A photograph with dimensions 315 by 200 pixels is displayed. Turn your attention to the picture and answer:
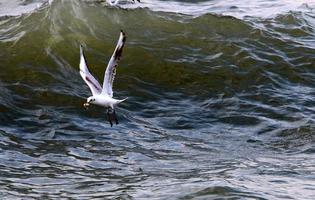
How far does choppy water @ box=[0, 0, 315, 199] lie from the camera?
6.68m

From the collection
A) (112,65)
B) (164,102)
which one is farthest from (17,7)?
(112,65)

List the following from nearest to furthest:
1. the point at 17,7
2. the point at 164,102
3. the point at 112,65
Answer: the point at 112,65 < the point at 164,102 < the point at 17,7

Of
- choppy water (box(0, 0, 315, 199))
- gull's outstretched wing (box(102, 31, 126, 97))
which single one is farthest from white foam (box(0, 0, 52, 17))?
gull's outstretched wing (box(102, 31, 126, 97))

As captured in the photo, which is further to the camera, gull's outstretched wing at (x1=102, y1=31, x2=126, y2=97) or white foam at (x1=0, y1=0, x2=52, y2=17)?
white foam at (x1=0, y1=0, x2=52, y2=17)

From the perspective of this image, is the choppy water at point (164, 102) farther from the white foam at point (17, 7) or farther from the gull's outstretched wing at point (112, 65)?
the gull's outstretched wing at point (112, 65)

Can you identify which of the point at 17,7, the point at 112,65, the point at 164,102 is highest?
the point at 112,65

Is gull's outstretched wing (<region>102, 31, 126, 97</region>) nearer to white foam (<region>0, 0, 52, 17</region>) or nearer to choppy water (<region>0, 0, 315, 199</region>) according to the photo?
choppy water (<region>0, 0, 315, 199</region>)

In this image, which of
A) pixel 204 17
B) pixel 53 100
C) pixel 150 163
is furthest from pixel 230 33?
pixel 150 163

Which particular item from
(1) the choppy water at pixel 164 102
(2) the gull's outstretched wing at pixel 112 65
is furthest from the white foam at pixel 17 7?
(2) the gull's outstretched wing at pixel 112 65

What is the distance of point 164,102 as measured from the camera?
9.27 m

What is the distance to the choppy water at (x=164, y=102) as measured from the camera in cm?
668

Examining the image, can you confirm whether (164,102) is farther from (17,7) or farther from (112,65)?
(17,7)

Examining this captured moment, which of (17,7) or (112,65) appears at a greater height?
(112,65)

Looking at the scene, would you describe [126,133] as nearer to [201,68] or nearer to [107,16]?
[201,68]
